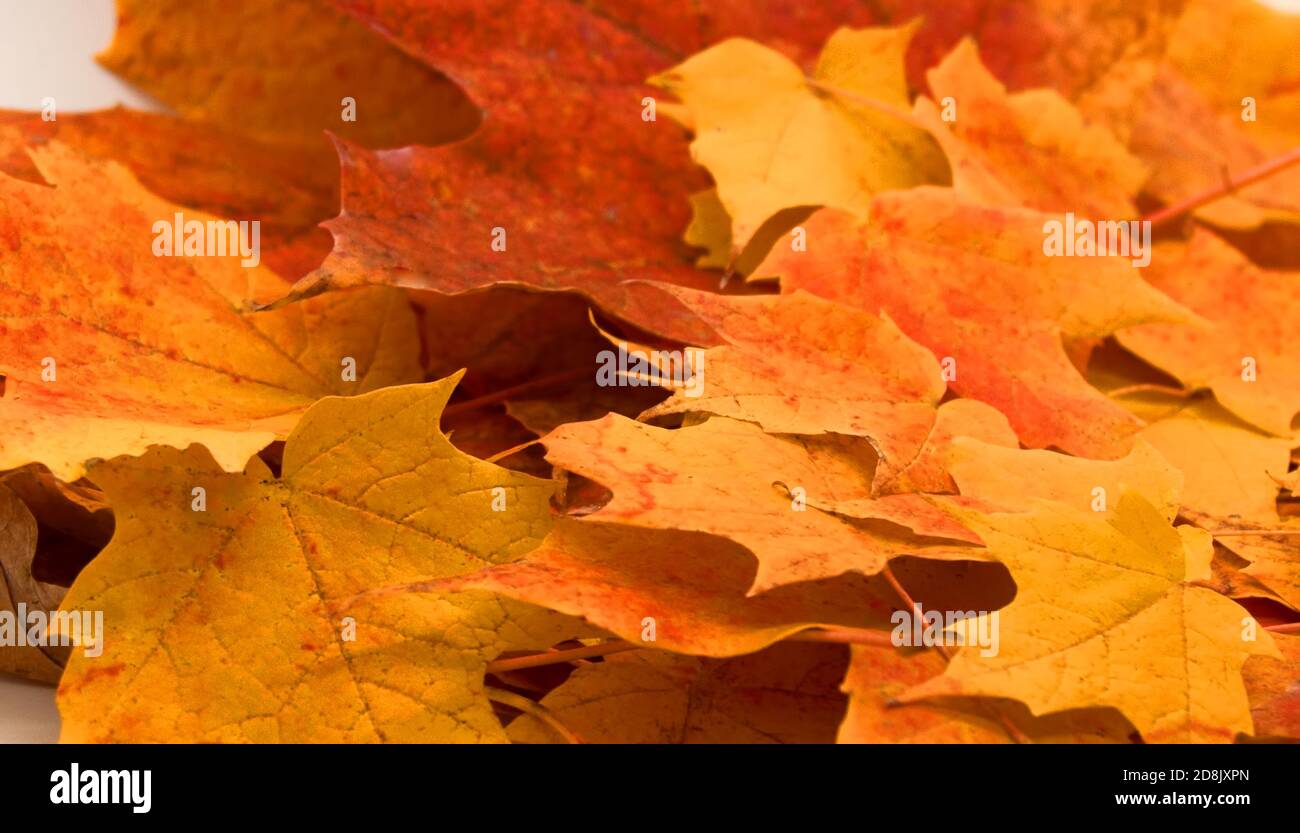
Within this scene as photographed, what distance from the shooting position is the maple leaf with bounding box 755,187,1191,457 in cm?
58

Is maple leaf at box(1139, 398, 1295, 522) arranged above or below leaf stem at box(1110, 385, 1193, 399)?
below

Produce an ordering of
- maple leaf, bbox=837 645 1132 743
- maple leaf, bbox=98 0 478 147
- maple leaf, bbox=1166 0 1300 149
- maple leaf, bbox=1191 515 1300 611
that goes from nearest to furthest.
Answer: maple leaf, bbox=837 645 1132 743 → maple leaf, bbox=1191 515 1300 611 → maple leaf, bbox=98 0 478 147 → maple leaf, bbox=1166 0 1300 149

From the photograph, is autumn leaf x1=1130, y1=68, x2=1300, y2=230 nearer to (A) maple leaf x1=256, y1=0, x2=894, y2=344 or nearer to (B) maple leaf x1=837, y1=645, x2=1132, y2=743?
(A) maple leaf x1=256, y1=0, x2=894, y2=344

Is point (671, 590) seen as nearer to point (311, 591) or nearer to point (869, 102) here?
point (311, 591)

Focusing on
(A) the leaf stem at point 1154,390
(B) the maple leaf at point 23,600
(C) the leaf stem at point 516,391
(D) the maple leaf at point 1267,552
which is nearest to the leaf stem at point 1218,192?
(A) the leaf stem at point 1154,390

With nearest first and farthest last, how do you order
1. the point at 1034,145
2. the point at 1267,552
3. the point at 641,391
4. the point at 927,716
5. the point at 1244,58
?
the point at 927,716, the point at 1267,552, the point at 641,391, the point at 1034,145, the point at 1244,58

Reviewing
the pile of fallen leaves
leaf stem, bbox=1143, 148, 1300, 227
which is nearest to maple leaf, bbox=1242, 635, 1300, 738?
the pile of fallen leaves

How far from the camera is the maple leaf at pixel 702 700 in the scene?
450 mm

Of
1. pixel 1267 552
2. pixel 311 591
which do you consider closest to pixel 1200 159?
pixel 1267 552

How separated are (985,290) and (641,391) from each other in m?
0.17

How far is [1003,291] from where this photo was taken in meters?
0.61

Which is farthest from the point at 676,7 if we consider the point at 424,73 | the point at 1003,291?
the point at 1003,291

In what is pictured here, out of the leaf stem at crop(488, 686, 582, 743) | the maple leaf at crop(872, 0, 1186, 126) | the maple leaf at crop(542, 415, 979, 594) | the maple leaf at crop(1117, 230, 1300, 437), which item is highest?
the maple leaf at crop(872, 0, 1186, 126)

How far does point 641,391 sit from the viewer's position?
626 mm
